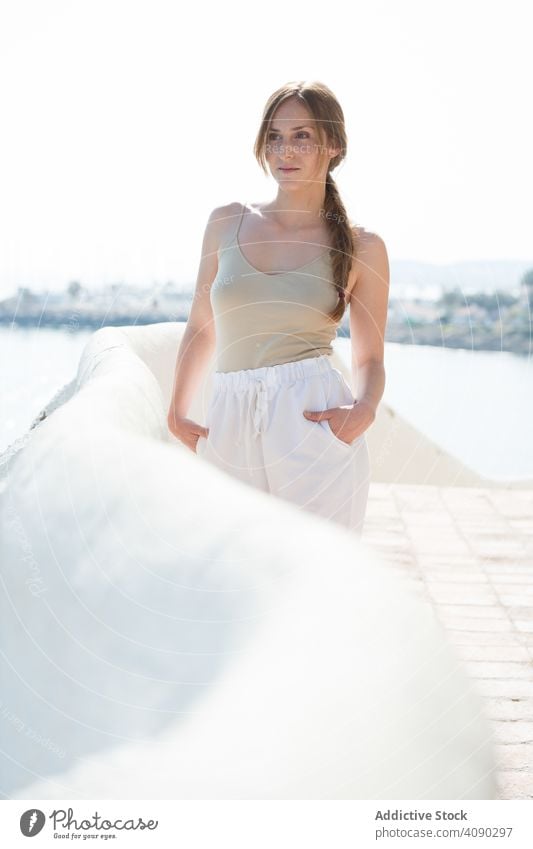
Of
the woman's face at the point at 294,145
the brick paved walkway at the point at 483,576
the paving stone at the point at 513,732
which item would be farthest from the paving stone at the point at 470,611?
the woman's face at the point at 294,145

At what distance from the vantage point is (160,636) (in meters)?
0.75

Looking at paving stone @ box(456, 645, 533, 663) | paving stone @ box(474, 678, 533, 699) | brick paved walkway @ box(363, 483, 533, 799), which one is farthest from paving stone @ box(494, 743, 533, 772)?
paving stone @ box(456, 645, 533, 663)

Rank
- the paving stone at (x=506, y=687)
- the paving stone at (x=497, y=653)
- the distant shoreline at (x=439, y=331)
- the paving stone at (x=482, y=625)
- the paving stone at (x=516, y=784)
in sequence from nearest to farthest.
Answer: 1. the paving stone at (x=516, y=784)
2. the distant shoreline at (x=439, y=331)
3. the paving stone at (x=506, y=687)
4. the paving stone at (x=497, y=653)
5. the paving stone at (x=482, y=625)

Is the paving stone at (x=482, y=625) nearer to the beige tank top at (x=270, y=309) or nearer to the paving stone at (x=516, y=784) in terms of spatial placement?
the paving stone at (x=516, y=784)

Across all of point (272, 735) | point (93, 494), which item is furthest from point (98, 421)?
point (272, 735)

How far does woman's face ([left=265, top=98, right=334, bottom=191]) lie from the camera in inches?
45.7

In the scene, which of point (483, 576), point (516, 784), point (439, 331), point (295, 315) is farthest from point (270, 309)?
point (483, 576)

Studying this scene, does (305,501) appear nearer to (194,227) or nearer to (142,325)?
(194,227)

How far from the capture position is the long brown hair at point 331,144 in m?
1.15

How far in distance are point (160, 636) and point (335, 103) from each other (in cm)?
72

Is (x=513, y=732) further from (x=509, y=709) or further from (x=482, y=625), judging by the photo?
(x=482, y=625)

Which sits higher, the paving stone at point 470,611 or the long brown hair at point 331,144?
the long brown hair at point 331,144

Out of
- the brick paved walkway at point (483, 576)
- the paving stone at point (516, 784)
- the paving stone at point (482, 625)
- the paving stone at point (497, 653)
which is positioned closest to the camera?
the paving stone at point (516, 784)

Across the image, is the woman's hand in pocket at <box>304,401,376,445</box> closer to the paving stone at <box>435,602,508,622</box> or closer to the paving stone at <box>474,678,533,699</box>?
the paving stone at <box>474,678,533,699</box>
